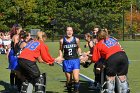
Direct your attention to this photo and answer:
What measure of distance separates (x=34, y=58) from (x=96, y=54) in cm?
141

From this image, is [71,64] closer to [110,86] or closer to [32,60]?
[32,60]

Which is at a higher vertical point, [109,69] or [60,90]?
[109,69]

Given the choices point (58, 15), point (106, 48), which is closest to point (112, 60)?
point (106, 48)

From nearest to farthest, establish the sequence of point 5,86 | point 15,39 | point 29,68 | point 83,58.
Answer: point 29,68 < point 83,58 < point 15,39 < point 5,86

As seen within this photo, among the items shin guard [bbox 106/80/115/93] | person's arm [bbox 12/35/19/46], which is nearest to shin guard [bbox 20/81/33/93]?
shin guard [bbox 106/80/115/93]

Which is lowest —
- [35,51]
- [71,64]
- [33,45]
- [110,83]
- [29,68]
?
[110,83]

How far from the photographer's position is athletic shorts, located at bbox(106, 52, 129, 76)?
8.80 metres

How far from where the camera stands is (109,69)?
29.1 feet

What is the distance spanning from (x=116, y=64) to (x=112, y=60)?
0.40 feet

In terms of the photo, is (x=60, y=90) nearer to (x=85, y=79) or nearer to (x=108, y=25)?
(x=85, y=79)

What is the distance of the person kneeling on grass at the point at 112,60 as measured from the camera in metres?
8.82

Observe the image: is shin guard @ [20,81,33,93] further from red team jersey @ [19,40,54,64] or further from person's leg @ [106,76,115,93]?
person's leg @ [106,76,115,93]

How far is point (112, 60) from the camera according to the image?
28.9 ft

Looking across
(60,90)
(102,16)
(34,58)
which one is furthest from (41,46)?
(102,16)
